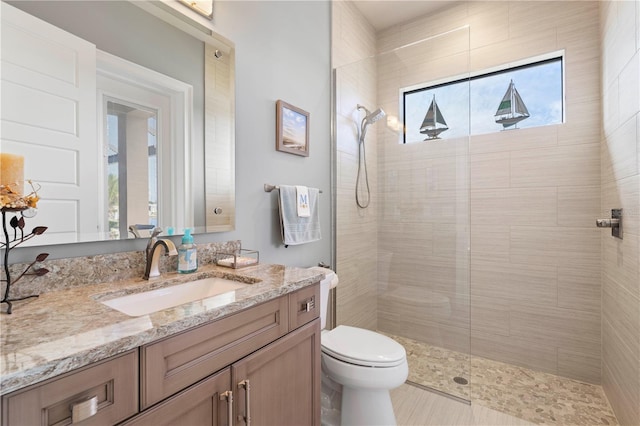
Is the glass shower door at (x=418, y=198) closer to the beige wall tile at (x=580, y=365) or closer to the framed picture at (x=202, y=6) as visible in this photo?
the beige wall tile at (x=580, y=365)

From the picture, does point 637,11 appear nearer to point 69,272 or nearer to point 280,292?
point 280,292

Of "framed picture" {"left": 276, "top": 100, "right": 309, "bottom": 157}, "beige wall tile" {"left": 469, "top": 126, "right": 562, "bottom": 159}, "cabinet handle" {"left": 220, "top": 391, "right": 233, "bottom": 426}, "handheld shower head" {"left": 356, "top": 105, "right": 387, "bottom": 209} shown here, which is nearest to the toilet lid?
"cabinet handle" {"left": 220, "top": 391, "right": 233, "bottom": 426}

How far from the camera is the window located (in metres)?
2.10

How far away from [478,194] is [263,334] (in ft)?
6.93

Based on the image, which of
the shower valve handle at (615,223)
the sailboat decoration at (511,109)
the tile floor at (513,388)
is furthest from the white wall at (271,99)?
the shower valve handle at (615,223)

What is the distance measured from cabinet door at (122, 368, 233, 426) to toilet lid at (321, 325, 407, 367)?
0.79 meters

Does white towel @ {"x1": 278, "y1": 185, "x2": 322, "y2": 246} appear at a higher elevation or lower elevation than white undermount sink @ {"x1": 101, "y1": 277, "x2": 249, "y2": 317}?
higher

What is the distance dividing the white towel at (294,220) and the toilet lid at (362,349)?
0.57m

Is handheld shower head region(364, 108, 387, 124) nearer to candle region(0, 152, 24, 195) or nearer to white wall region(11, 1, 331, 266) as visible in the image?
white wall region(11, 1, 331, 266)

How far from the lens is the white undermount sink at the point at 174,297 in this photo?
37.2 inches

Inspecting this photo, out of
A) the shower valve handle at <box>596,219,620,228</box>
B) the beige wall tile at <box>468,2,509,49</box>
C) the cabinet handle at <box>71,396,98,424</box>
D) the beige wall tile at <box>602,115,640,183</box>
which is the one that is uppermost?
the beige wall tile at <box>468,2,509,49</box>

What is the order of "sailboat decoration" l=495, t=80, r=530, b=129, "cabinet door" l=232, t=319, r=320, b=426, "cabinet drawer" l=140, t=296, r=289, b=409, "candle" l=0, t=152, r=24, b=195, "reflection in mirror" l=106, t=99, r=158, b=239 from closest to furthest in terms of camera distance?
1. "cabinet drawer" l=140, t=296, r=289, b=409
2. "candle" l=0, t=152, r=24, b=195
3. "cabinet door" l=232, t=319, r=320, b=426
4. "reflection in mirror" l=106, t=99, r=158, b=239
5. "sailboat decoration" l=495, t=80, r=530, b=129

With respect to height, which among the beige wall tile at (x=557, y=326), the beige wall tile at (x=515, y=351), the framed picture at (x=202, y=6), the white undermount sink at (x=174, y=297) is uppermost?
the framed picture at (x=202, y=6)

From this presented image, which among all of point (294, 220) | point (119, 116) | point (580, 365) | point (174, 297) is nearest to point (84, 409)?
point (174, 297)
